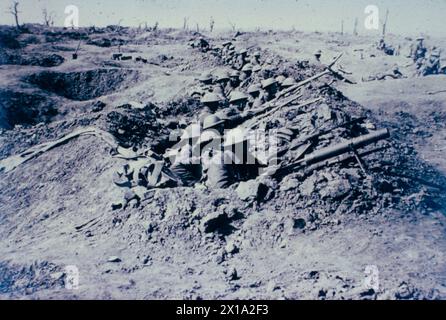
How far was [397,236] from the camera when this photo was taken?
5750 mm

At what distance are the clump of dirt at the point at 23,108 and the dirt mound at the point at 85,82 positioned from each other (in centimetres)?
216

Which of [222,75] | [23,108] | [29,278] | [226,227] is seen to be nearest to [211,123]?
[226,227]

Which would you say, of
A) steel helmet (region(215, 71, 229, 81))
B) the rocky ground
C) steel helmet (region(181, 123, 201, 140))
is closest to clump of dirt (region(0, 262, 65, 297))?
the rocky ground

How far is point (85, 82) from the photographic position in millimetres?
17484

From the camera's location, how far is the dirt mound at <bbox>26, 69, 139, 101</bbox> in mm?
16344

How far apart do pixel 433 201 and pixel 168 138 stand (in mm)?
7151

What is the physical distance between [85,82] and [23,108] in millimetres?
4660

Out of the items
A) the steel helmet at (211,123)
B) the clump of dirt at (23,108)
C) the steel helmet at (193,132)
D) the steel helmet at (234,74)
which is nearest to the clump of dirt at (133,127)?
the steel helmet at (193,132)

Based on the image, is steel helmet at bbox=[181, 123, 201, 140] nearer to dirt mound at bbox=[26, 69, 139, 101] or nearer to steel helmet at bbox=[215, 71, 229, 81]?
steel helmet at bbox=[215, 71, 229, 81]

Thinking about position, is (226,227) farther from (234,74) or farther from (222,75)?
(222,75)

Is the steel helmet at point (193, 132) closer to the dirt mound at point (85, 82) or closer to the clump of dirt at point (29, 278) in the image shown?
the clump of dirt at point (29, 278)

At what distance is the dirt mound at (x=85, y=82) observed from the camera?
1634 centimetres
